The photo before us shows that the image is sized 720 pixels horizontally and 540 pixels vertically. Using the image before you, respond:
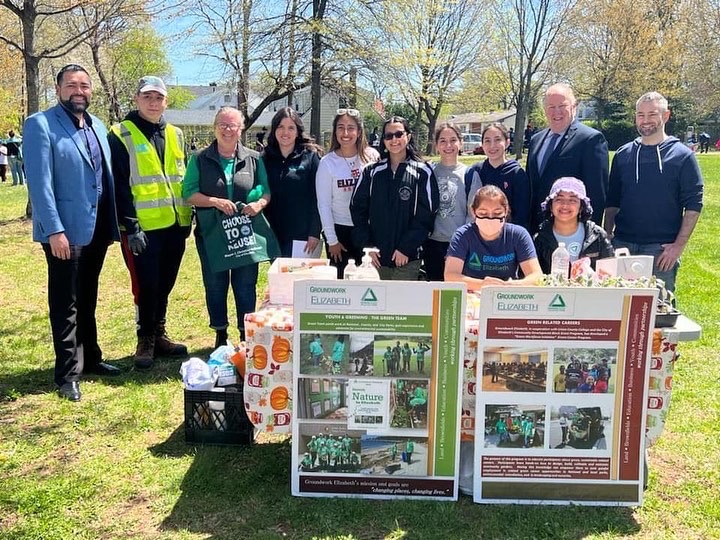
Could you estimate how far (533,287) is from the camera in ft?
9.40

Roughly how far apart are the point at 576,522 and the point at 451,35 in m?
32.8

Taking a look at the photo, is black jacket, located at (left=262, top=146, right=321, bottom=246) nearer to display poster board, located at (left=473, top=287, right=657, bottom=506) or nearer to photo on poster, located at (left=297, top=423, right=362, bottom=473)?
photo on poster, located at (left=297, top=423, right=362, bottom=473)

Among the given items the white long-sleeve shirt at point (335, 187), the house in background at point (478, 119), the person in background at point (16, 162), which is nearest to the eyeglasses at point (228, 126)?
the white long-sleeve shirt at point (335, 187)

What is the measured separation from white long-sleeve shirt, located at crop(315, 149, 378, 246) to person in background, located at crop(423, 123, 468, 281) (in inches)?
22.2

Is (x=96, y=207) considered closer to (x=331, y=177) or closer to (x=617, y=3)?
(x=331, y=177)

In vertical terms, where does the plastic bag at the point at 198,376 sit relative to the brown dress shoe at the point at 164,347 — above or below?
above

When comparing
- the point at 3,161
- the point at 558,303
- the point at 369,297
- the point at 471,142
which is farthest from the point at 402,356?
the point at 471,142

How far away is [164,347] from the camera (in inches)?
203

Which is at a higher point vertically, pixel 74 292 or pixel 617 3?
pixel 617 3

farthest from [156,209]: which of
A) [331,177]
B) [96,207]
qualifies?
[331,177]

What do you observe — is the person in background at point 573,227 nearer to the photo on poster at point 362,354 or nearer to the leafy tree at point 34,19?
the photo on poster at point 362,354

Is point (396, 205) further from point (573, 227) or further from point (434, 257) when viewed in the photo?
point (573, 227)

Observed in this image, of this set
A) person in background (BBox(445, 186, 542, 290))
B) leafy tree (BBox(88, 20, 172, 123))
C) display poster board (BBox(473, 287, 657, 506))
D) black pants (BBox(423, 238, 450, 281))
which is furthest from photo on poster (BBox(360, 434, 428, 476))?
leafy tree (BBox(88, 20, 172, 123))

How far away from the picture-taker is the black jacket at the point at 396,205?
425 centimetres
